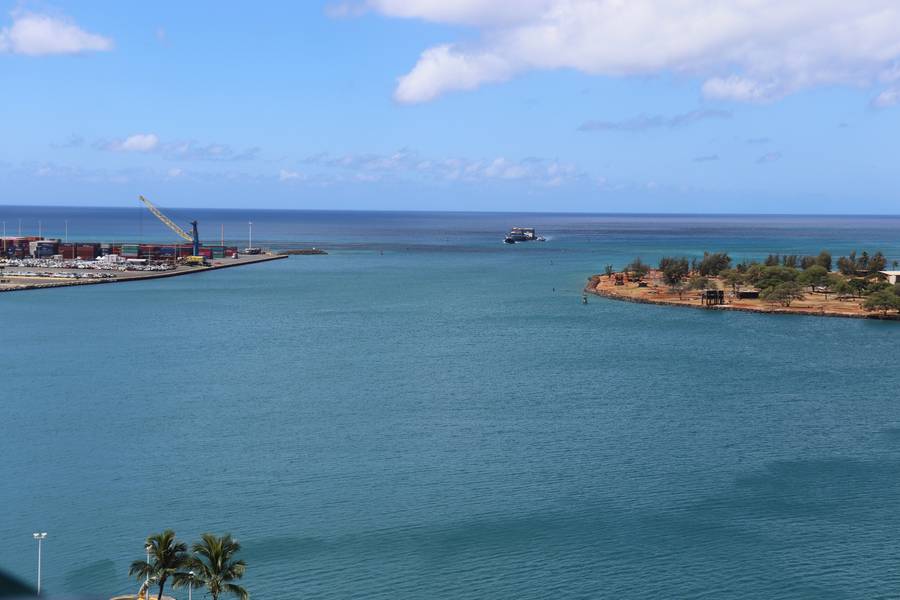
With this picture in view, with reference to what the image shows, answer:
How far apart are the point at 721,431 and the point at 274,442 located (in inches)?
585

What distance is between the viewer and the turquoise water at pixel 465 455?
20734 millimetres

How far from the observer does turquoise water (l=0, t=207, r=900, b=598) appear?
20734 millimetres

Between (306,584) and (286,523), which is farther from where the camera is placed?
(286,523)

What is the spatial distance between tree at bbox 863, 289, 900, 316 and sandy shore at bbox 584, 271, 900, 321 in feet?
1.54

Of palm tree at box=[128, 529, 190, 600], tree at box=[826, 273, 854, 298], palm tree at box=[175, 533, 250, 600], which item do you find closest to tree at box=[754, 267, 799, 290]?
tree at box=[826, 273, 854, 298]

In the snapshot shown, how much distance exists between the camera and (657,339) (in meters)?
50.6

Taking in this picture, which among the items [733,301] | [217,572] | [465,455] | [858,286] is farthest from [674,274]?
[217,572]

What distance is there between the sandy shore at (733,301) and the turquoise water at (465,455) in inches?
227

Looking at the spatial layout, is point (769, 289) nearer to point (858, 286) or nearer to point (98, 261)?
point (858, 286)

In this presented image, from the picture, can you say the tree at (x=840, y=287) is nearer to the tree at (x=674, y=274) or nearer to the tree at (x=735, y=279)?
the tree at (x=735, y=279)

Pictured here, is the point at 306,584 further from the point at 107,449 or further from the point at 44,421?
the point at 44,421

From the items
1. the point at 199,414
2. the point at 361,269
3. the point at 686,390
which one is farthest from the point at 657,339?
the point at 361,269

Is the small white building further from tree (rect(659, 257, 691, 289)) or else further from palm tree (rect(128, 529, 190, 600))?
palm tree (rect(128, 529, 190, 600))

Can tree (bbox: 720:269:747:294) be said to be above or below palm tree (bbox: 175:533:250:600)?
above
